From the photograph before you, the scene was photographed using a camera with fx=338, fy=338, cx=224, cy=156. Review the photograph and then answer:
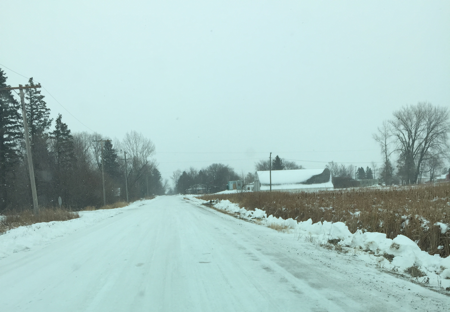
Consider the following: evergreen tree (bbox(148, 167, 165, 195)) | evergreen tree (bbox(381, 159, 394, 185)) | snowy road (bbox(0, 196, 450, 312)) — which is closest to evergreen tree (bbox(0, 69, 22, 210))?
snowy road (bbox(0, 196, 450, 312))

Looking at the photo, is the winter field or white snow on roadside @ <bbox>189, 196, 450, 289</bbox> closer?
white snow on roadside @ <bbox>189, 196, 450, 289</bbox>

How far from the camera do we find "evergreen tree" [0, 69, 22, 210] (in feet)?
124

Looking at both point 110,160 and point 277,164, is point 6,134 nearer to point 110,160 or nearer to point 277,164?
point 110,160

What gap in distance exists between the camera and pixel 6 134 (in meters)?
38.2

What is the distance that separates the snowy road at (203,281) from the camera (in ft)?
15.7

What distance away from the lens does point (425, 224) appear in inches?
324

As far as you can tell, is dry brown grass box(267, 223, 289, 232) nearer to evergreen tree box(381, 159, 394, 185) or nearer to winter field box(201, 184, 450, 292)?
winter field box(201, 184, 450, 292)

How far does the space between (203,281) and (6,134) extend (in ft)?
134

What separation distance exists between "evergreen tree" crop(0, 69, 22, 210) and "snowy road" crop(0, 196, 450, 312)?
3428cm

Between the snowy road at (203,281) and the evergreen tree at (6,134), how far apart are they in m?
34.3

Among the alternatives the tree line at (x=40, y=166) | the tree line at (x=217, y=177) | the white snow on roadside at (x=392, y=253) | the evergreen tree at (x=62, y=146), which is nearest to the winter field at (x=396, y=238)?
the white snow on roadside at (x=392, y=253)

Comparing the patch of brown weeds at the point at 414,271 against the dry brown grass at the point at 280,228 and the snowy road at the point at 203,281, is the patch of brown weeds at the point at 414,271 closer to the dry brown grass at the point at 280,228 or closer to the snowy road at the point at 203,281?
the snowy road at the point at 203,281

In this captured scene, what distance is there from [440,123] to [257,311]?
72.2 metres

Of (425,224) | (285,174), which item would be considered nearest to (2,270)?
(425,224)
